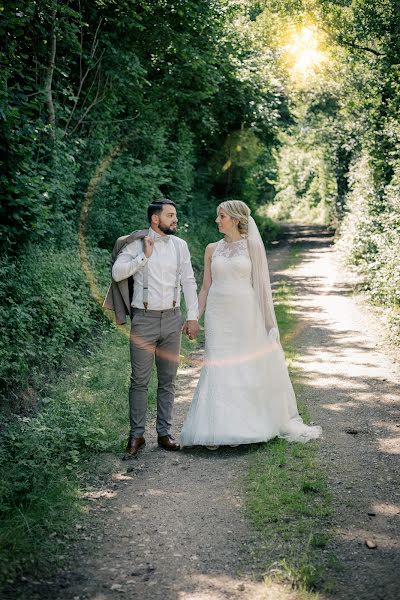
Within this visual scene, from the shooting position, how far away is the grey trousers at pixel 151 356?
6.05m

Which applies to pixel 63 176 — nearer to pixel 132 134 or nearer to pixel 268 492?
pixel 132 134

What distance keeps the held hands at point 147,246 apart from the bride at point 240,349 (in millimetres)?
809

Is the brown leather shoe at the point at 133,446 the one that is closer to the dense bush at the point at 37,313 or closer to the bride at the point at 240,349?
the bride at the point at 240,349

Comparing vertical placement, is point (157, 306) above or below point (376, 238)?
below

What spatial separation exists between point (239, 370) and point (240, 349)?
23cm

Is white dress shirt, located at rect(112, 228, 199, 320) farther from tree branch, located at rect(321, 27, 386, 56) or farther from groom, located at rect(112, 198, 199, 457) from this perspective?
tree branch, located at rect(321, 27, 386, 56)

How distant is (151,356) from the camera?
20.2 feet

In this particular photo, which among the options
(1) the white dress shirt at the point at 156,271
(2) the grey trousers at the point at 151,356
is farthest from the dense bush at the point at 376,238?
(1) the white dress shirt at the point at 156,271

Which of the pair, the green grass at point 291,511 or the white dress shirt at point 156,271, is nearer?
the green grass at point 291,511

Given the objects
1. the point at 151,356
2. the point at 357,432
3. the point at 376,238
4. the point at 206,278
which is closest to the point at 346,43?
the point at 376,238

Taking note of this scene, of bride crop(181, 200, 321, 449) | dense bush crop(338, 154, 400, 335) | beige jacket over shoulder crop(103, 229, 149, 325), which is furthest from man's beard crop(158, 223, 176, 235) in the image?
dense bush crop(338, 154, 400, 335)

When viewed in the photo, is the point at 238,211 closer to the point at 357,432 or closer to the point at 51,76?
the point at 357,432

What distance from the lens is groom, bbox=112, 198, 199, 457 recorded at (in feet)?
19.6

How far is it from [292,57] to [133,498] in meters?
24.7
